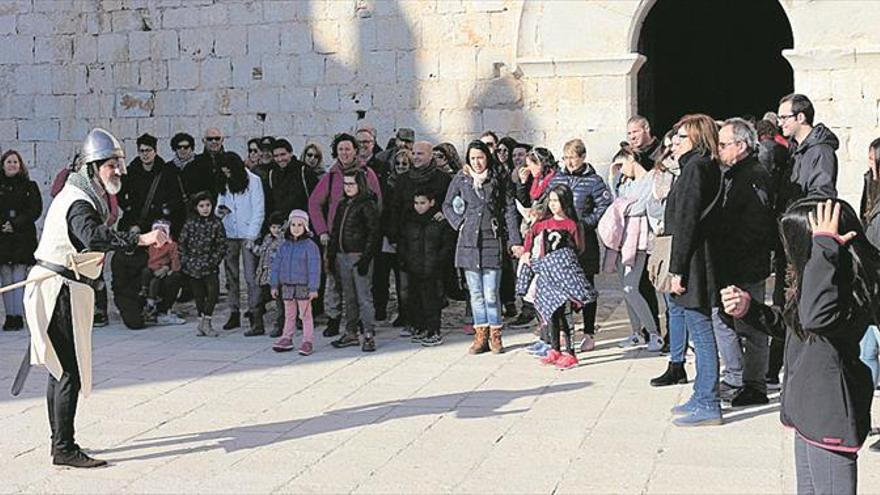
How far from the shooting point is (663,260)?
574cm

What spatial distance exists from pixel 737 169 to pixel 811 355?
2.47 meters

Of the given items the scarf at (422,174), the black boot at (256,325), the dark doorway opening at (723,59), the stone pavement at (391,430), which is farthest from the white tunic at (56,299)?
the dark doorway opening at (723,59)

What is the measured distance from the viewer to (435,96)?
10469 millimetres

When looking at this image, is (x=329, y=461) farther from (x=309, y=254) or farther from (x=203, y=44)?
(x=203, y=44)

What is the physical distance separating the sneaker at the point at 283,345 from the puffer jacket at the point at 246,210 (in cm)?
129

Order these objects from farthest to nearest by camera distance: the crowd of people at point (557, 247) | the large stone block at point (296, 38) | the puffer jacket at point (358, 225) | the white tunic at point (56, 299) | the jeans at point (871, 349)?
the large stone block at point (296, 38)
the puffer jacket at point (358, 225)
the jeans at point (871, 349)
the white tunic at point (56, 299)
the crowd of people at point (557, 247)

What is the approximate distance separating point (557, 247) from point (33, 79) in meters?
7.54

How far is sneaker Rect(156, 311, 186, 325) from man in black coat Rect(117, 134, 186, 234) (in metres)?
0.78

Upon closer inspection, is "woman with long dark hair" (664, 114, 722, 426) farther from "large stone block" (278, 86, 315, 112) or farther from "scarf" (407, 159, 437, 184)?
"large stone block" (278, 86, 315, 112)

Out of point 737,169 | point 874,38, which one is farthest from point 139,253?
point 874,38

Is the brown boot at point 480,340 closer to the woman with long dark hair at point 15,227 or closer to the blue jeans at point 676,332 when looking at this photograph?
the blue jeans at point 676,332

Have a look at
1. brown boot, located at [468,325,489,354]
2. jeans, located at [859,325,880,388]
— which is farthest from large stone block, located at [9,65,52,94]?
jeans, located at [859,325,880,388]

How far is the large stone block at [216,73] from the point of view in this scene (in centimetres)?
1118

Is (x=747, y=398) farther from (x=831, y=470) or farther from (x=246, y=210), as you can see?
(x=246, y=210)
